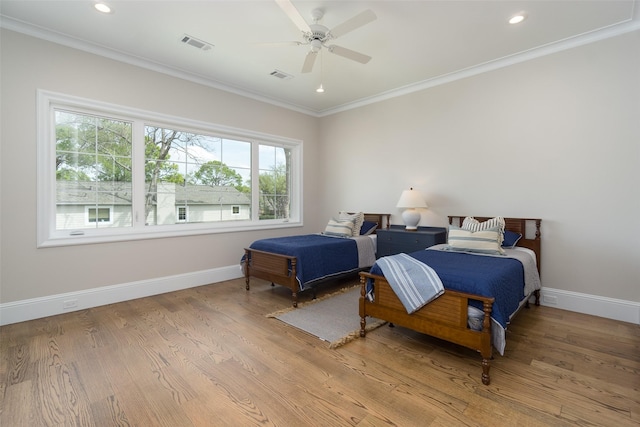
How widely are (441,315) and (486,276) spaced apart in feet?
1.48

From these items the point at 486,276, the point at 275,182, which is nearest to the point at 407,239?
the point at 486,276

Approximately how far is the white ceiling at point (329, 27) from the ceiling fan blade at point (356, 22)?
351 millimetres

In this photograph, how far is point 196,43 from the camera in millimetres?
3346

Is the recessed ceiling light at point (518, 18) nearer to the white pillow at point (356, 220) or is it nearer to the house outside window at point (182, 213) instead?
the white pillow at point (356, 220)

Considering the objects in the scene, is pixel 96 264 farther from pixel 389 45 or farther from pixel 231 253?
pixel 389 45

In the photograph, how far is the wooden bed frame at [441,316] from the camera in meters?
2.02

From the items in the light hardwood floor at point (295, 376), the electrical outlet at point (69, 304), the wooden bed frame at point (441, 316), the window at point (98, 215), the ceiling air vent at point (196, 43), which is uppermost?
the ceiling air vent at point (196, 43)

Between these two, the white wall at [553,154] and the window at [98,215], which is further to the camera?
the window at [98,215]

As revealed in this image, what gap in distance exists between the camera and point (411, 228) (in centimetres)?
430

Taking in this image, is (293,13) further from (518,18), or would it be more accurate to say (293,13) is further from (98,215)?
(98,215)

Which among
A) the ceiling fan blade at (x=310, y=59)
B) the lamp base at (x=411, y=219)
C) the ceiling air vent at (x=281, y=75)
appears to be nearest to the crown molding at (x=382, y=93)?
the ceiling air vent at (x=281, y=75)

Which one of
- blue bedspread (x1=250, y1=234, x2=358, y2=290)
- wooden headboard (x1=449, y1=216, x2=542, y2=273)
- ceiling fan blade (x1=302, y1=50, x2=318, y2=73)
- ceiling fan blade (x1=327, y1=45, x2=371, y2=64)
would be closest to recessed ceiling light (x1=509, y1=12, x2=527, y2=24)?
ceiling fan blade (x1=327, y1=45, x2=371, y2=64)

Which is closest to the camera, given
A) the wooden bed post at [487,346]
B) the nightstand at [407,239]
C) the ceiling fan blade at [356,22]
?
the wooden bed post at [487,346]

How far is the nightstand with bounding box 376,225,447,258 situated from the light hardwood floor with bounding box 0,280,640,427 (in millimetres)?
1294
